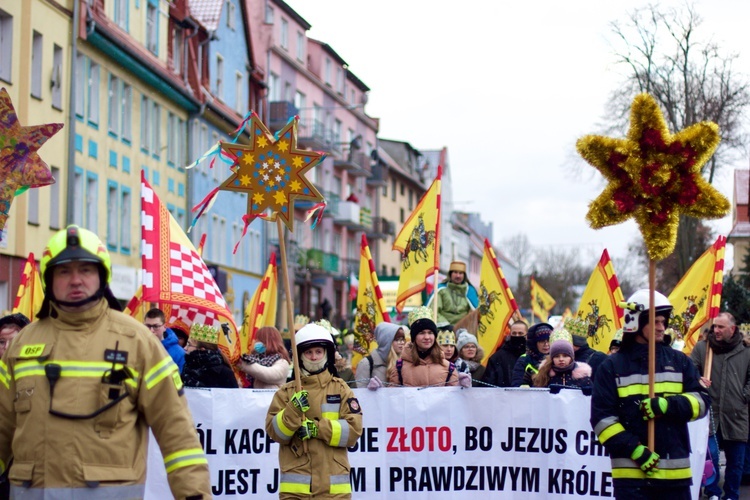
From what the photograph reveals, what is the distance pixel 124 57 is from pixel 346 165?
34032 millimetres

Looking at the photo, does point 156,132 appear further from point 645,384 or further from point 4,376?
point 4,376

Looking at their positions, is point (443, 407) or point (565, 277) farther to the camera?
point (565, 277)

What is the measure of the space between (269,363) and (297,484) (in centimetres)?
335

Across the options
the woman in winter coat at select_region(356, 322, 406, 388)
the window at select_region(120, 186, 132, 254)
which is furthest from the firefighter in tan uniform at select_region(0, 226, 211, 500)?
the window at select_region(120, 186, 132, 254)

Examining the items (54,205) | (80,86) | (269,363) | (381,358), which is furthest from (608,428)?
(80,86)

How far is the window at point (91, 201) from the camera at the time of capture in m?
33.6

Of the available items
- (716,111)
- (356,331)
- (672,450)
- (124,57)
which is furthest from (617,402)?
(716,111)

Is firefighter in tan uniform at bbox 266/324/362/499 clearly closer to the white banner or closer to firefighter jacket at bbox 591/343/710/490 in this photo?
firefighter jacket at bbox 591/343/710/490

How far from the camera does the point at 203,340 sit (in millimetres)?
11430

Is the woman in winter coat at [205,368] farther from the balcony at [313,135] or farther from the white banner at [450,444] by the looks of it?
the balcony at [313,135]

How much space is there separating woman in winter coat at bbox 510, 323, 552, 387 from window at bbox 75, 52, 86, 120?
71.8ft

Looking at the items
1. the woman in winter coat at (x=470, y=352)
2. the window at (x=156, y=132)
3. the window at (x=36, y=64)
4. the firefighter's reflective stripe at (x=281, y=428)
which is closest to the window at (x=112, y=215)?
the window at (x=156, y=132)

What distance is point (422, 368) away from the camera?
11289mm

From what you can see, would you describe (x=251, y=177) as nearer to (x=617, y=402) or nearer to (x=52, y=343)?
(x=617, y=402)
